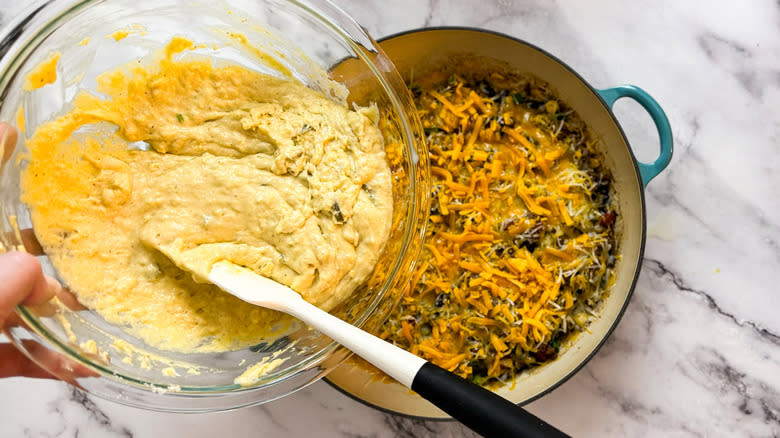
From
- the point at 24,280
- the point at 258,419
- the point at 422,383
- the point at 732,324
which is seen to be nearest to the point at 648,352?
the point at 732,324

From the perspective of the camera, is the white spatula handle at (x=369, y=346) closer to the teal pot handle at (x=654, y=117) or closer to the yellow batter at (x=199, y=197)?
the yellow batter at (x=199, y=197)

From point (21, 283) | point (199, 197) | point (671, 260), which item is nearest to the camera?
point (21, 283)

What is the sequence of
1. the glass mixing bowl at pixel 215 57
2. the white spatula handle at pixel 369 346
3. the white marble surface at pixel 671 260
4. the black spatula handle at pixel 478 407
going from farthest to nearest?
the white marble surface at pixel 671 260 < the glass mixing bowl at pixel 215 57 < the white spatula handle at pixel 369 346 < the black spatula handle at pixel 478 407

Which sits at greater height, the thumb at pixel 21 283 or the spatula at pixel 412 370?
the thumb at pixel 21 283

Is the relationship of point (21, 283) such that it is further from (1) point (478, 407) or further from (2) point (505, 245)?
(2) point (505, 245)

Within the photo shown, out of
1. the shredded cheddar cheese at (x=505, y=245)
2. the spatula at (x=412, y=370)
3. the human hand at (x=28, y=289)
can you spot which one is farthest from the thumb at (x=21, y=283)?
the shredded cheddar cheese at (x=505, y=245)

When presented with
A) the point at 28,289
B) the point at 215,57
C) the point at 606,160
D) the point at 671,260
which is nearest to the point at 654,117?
the point at 606,160

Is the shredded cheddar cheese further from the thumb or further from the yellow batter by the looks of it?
the thumb
